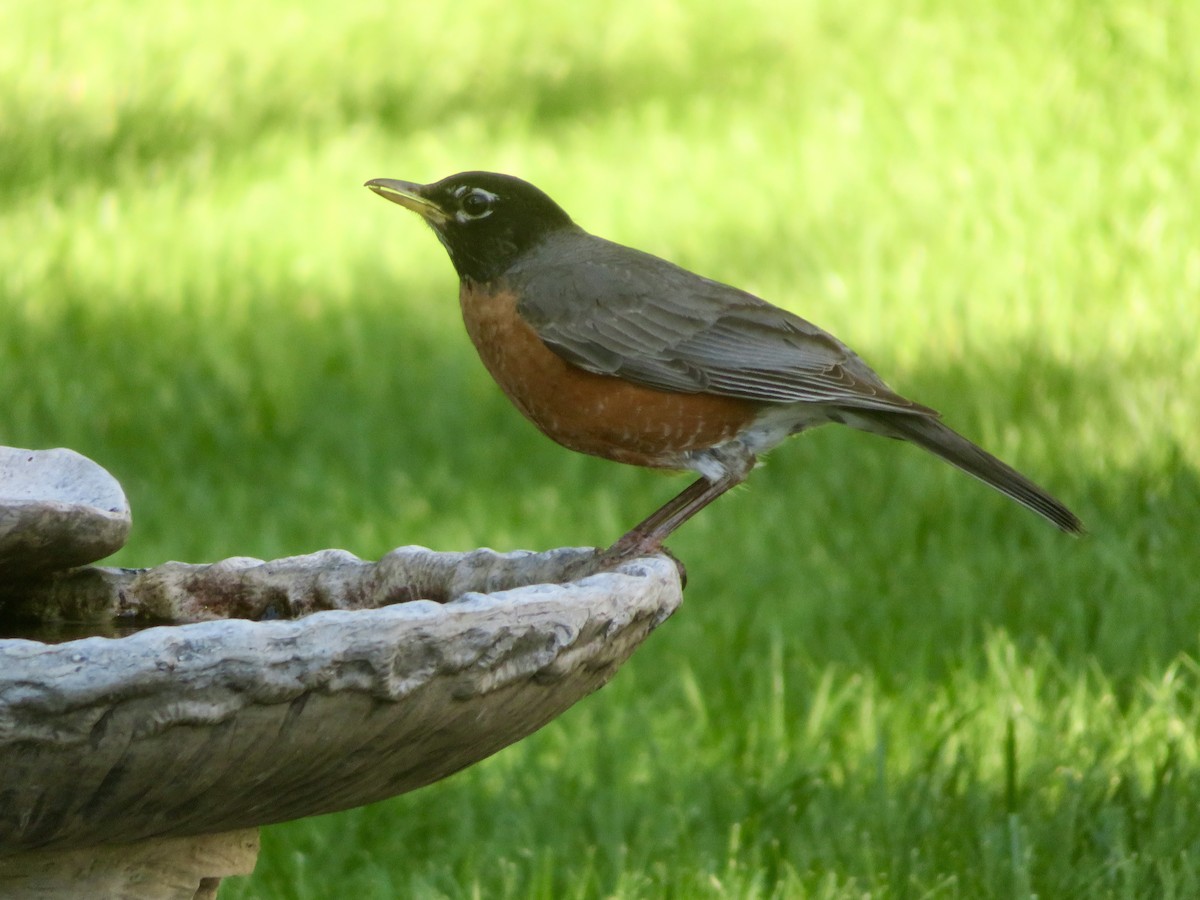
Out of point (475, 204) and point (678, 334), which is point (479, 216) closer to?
point (475, 204)

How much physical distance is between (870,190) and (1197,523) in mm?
3307

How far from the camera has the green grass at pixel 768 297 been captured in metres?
3.47

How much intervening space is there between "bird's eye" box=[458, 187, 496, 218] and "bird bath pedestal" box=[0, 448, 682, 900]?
3.51 feet

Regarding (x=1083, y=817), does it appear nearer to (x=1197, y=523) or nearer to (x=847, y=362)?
(x=847, y=362)

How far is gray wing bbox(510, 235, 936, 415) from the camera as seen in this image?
3.18 metres

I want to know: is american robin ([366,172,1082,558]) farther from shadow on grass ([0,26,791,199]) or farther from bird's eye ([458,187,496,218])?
shadow on grass ([0,26,791,199])

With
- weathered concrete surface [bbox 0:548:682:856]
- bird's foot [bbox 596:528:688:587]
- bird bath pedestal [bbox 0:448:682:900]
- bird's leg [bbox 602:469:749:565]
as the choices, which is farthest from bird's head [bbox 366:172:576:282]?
weathered concrete surface [bbox 0:548:682:856]

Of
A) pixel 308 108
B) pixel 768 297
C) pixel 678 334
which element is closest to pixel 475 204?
pixel 678 334

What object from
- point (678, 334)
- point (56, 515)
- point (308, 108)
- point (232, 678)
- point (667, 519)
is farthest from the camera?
point (308, 108)

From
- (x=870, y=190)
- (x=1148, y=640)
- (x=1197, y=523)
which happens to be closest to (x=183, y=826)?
(x=1148, y=640)

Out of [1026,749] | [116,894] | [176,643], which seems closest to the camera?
[176,643]

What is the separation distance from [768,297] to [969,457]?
3.66m

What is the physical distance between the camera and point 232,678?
171 cm

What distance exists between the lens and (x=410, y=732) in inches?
74.8
